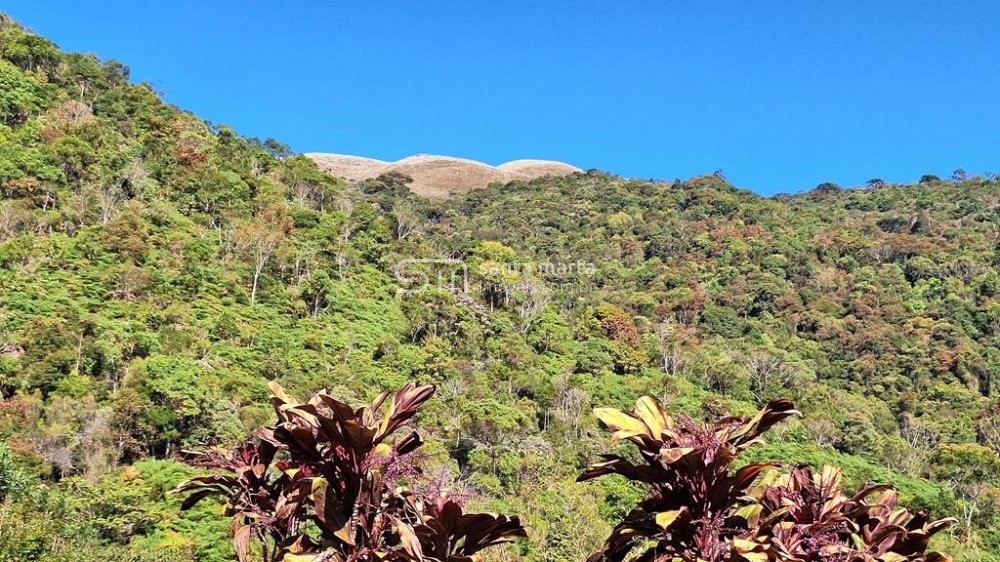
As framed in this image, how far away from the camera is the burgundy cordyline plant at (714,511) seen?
2391 mm

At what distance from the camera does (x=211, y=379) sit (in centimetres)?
1783

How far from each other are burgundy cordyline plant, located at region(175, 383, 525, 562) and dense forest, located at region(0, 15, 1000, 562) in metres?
0.25

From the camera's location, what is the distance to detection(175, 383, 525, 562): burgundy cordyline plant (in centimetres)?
241

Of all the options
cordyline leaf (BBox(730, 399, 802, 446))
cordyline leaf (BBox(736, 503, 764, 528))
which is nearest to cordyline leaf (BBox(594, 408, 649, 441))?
cordyline leaf (BBox(730, 399, 802, 446))

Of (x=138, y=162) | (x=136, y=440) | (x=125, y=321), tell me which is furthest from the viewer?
(x=138, y=162)

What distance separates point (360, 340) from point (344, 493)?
2259 centimetres

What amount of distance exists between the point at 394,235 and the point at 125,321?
17.9 metres

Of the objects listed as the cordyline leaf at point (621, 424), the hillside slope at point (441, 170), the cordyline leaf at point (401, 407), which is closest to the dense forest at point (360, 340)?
the cordyline leaf at point (401, 407)

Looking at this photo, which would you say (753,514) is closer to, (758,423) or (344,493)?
(758,423)

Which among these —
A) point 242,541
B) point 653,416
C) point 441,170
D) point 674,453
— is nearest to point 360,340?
point 242,541

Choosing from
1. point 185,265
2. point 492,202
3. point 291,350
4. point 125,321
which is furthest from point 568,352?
point 492,202

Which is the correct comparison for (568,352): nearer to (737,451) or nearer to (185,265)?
(185,265)

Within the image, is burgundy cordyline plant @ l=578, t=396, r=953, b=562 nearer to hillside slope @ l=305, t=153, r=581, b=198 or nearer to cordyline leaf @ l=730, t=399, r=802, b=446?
cordyline leaf @ l=730, t=399, r=802, b=446

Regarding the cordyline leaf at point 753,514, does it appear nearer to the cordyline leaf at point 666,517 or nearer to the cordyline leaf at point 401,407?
the cordyline leaf at point 666,517
